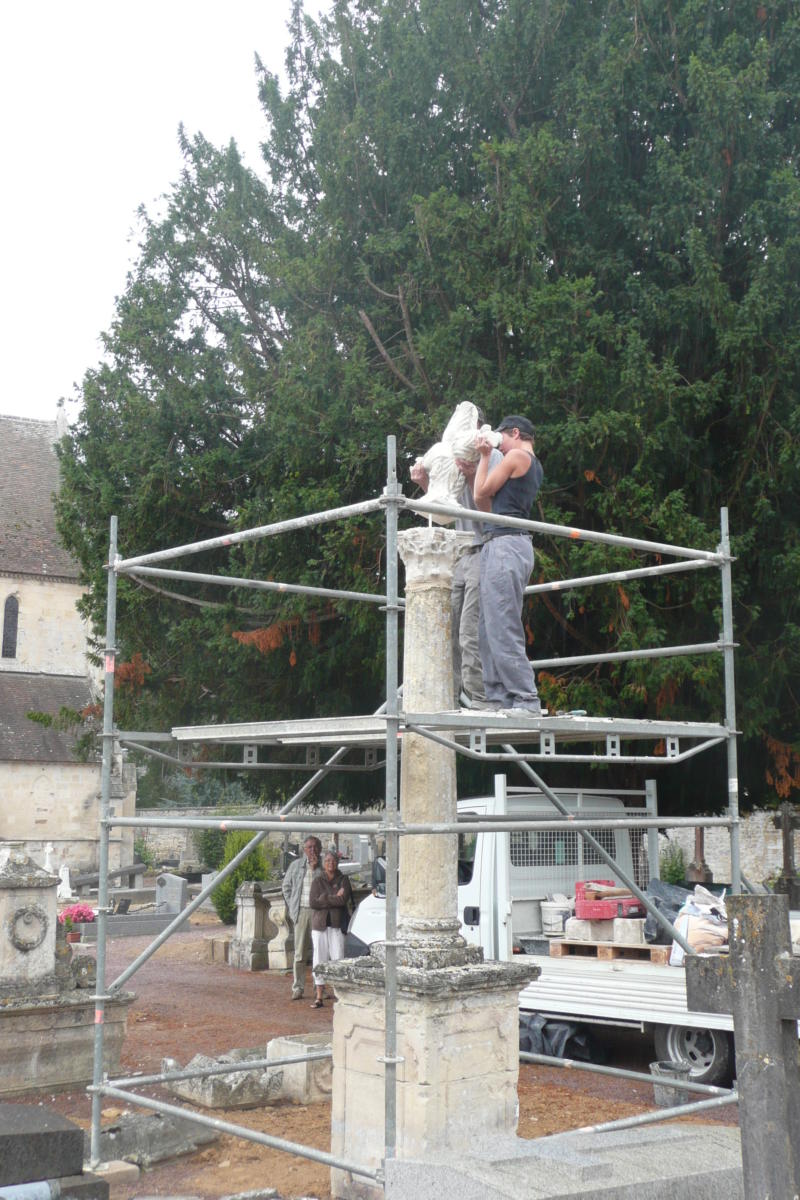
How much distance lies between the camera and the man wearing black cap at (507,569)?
610 cm

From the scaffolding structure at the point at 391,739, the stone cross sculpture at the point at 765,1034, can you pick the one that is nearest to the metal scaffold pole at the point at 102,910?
the scaffolding structure at the point at 391,739

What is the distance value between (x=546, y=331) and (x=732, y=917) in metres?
8.27

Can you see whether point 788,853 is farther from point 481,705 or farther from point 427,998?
point 427,998

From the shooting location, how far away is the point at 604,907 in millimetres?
9992

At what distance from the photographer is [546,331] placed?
1113 centimetres

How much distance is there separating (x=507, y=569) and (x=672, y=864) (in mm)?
20335

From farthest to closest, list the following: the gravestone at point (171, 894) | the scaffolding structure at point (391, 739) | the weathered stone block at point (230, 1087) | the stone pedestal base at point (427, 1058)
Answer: the gravestone at point (171, 894)
the weathered stone block at point (230, 1087)
the stone pedestal base at point (427, 1058)
the scaffolding structure at point (391, 739)

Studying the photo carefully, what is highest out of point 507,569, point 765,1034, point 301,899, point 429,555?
point 429,555

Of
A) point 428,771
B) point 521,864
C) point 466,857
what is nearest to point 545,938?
point 521,864

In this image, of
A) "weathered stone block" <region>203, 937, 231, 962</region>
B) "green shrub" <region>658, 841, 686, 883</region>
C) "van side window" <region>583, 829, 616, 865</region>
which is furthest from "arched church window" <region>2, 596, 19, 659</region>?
"van side window" <region>583, 829, 616, 865</region>

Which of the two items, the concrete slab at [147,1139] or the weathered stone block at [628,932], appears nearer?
the concrete slab at [147,1139]

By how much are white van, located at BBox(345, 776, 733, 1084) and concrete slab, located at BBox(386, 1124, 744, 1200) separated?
4.55 m

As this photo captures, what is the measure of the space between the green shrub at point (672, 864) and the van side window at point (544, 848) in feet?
32.9

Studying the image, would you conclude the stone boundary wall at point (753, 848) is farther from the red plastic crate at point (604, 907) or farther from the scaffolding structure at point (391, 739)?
the scaffolding structure at point (391, 739)
